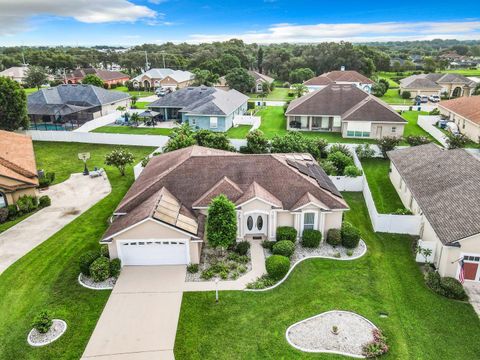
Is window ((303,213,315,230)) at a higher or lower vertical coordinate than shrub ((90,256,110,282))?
higher

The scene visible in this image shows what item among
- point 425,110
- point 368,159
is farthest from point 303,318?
point 425,110

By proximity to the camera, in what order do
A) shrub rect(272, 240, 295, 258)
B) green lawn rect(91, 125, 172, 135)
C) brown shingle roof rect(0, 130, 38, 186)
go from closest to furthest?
shrub rect(272, 240, 295, 258)
brown shingle roof rect(0, 130, 38, 186)
green lawn rect(91, 125, 172, 135)

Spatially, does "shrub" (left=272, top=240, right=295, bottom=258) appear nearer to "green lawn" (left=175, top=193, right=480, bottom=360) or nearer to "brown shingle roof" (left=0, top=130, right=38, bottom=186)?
"green lawn" (left=175, top=193, right=480, bottom=360)

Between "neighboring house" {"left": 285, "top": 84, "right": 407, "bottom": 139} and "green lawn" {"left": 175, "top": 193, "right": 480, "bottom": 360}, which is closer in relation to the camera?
"green lawn" {"left": 175, "top": 193, "right": 480, "bottom": 360}

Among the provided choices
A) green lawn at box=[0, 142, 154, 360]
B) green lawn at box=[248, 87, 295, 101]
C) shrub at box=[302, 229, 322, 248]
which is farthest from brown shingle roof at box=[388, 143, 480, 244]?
green lawn at box=[248, 87, 295, 101]

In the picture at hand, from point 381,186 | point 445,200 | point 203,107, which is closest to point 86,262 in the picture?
point 445,200

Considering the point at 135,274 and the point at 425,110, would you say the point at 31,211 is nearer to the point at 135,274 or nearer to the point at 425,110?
the point at 135,274
